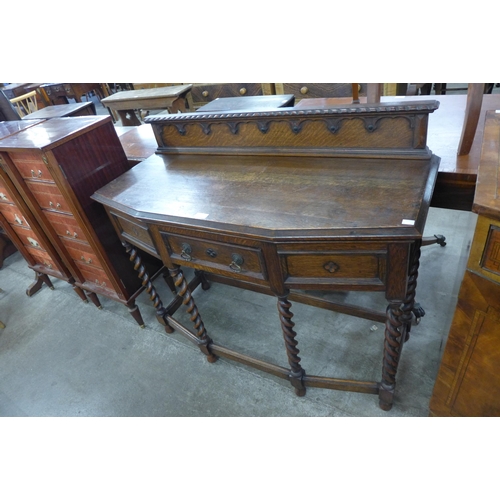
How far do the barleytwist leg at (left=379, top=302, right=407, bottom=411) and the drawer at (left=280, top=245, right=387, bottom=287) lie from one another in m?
0.15

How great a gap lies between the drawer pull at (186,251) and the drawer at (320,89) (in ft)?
5.45

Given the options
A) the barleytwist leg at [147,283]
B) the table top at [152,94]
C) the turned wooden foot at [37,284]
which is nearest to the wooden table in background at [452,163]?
the barleytwist leg at [147,283]

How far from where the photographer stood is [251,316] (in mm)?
2008

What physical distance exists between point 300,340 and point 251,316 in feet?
1.10

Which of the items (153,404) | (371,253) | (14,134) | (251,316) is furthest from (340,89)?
(153,404)

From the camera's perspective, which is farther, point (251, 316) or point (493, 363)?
point (251, 316)

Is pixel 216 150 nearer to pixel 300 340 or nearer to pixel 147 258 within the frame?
Answer: pixel 147 258

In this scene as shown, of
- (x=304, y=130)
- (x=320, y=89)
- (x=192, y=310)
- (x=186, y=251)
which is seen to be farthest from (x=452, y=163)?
(x=320, y=89)

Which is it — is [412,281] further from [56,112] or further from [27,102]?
[27,102]

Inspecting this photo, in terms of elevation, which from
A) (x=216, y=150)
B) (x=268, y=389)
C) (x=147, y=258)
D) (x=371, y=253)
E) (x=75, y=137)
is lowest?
(x=268, y=389)

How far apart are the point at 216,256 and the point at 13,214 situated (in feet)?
4.88

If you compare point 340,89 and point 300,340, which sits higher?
point 340,89

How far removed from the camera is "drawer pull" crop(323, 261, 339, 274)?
3.42ft

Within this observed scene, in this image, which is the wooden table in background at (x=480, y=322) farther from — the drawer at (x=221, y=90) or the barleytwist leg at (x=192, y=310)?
the drawer at (x=221, y=90)
